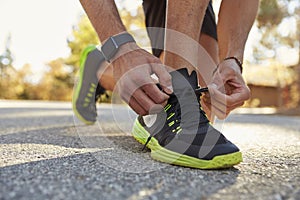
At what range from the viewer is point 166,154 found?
776 millimetres

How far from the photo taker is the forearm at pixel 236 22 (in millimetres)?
1058

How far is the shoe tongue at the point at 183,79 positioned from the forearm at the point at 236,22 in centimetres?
23

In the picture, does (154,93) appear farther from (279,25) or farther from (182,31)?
(279,25)

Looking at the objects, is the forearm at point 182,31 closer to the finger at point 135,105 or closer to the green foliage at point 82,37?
the finger at point 135,105

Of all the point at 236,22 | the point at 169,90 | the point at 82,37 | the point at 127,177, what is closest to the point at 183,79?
the point at 169,90

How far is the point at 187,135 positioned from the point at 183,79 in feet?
Result: 0.47

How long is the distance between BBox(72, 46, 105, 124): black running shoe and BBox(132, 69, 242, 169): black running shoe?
80cm

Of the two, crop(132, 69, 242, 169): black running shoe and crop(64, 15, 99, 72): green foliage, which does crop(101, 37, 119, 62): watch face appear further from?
crop(64, 15, 99, 72): green foliage

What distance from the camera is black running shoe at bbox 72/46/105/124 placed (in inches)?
63.9

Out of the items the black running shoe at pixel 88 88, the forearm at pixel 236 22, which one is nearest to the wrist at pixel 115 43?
the forearm at pixel 236 22

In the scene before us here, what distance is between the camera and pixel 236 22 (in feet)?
3.72

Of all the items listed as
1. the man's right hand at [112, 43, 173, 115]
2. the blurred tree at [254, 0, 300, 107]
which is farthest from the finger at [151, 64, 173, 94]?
the blurred tree at [254, 0, 300, 107]

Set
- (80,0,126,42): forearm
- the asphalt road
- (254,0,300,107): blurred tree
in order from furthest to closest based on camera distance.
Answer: (254,0,300,107): blurred tree
(80,0,126,42): forearm
the asphalt road

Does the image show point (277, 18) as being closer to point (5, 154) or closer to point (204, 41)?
point (204, 41)
